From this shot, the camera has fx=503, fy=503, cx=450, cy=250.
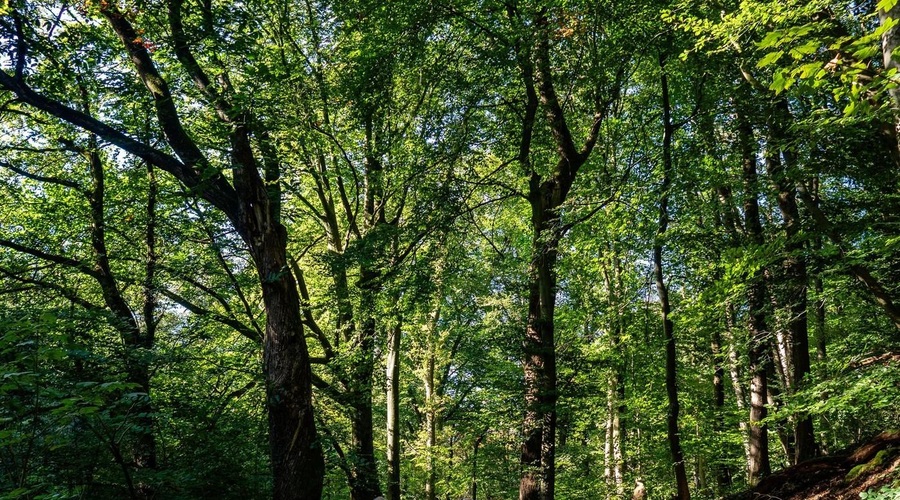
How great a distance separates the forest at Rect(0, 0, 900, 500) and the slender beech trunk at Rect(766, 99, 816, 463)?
2.1 inches

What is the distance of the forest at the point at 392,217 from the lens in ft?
16.6

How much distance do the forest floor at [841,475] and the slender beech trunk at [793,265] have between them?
59 centimetres

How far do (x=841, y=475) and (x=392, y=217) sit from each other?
9559 millimetres

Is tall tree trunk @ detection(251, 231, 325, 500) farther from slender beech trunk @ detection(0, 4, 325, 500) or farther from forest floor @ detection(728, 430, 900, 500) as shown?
forest floor @ detection(728, 430, 900, 500)

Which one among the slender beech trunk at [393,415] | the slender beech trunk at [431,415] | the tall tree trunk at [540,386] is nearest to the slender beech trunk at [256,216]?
the tall tree trunk at [540,386]

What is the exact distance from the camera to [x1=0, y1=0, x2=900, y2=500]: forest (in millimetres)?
5062

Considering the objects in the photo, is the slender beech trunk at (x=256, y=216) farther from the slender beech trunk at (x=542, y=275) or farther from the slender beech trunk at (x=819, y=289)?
the slender beech trunk at (x=819, y=289)

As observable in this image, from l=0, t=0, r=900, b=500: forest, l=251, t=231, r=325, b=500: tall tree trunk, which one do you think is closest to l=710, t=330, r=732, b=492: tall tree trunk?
l=0, t=0, r=900, b=500: forest

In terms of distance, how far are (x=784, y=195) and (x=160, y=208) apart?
10.8 m

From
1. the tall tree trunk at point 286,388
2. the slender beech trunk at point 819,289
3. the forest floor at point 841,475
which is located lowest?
the forest floor at point 841,475

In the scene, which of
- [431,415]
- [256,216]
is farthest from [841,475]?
[431,415]

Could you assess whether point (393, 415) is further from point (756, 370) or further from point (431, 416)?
point (756, 370)

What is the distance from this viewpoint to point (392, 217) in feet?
40.8

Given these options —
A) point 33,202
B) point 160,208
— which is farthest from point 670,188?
point 33,202
